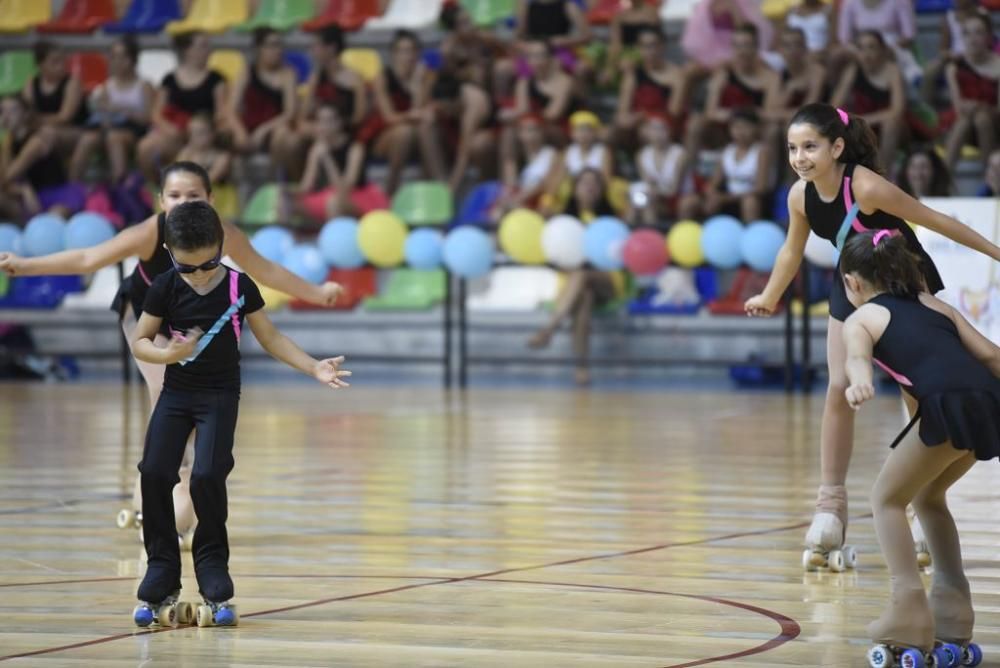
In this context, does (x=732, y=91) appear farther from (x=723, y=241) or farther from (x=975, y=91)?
(x=975, y=91)

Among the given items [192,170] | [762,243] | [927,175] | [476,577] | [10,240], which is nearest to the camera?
[476,577]

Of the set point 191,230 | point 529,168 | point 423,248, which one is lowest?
point 191,230

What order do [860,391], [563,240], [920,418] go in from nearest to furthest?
[860,391] < [920,418] < [563,240]

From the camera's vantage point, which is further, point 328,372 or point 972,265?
point 972,265

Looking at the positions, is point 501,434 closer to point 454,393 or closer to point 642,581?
point 454,393

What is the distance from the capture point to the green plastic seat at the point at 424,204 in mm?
13922

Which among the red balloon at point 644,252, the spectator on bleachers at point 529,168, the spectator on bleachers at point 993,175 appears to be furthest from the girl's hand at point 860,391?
the spectator on bleachers at point 529,168

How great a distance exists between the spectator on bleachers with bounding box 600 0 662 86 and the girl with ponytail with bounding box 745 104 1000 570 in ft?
30.6

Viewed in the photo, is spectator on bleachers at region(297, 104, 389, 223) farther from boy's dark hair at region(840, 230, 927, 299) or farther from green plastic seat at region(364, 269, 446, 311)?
boy's dark hair at region(840, 230, 927, 299)

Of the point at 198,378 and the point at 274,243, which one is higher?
the point at 274,243

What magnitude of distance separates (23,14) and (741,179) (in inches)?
310

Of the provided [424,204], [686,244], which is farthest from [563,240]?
[424,204]

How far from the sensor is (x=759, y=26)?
Result: 13.9 m

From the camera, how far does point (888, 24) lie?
43.8ft
